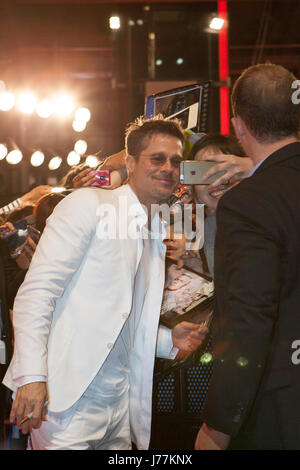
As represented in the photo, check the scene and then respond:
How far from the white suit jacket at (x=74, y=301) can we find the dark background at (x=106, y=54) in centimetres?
342

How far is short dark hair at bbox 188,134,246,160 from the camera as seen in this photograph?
243 cm

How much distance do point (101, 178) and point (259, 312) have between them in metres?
1.31

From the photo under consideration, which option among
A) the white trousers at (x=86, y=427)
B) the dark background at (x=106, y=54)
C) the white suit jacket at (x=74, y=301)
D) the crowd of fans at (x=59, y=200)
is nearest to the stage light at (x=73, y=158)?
the dark background at (x=106, y=54)

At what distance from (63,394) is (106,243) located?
57cm

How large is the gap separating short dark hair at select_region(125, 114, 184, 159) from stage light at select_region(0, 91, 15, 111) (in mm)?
4883

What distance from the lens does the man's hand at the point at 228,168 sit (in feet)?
5.97

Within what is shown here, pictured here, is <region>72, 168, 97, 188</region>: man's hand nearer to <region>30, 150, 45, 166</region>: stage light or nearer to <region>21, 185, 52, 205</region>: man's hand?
<region>21, 185, 52, 205</region>: man's hand

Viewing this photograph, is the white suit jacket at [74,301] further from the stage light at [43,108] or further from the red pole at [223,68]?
the stage light at [43,108]

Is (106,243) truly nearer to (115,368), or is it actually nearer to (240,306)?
(115,368)

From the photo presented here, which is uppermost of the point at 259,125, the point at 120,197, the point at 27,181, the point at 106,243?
the point at 259,125

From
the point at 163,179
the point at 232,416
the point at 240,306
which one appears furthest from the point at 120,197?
the point at 232,416

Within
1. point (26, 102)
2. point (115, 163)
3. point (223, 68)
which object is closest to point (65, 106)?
point (26, 102)

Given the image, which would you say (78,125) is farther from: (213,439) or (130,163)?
(213,439)
